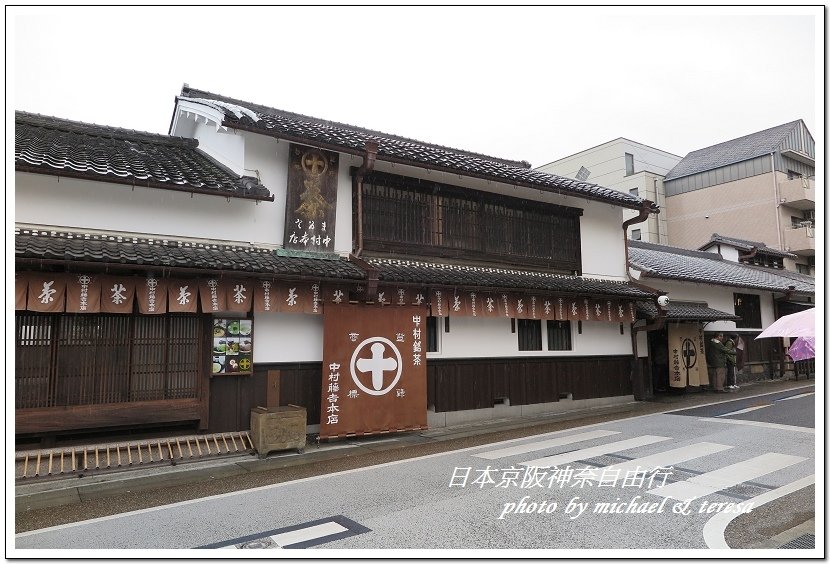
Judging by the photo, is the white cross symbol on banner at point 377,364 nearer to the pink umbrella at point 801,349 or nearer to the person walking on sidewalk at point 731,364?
the pink umbrella at point 801,349

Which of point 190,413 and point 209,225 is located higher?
point 209,225

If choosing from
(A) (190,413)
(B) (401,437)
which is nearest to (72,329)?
(A) (190,413)

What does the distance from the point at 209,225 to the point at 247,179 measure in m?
1.17

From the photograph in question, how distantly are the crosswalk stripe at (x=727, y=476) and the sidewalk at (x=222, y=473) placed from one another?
4.16 metres

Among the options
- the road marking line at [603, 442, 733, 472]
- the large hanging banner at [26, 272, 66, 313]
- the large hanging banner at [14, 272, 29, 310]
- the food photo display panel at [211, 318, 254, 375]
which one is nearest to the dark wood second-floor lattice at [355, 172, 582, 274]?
the food photo display panel at [211, 318, 254, 375]

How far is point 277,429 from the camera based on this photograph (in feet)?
31.4

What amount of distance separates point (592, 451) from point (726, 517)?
11.6 feet

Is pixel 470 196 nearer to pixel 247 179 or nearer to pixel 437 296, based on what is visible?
pixel 437 296

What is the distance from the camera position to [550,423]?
13.0 m

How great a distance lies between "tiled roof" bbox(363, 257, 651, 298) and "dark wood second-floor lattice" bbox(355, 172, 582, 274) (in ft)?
1.16

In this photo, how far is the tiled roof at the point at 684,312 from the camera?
16.7 m

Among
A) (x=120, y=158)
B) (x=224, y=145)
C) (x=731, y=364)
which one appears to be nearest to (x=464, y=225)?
(x=224, y=145)

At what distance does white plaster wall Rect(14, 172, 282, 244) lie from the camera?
8742mm

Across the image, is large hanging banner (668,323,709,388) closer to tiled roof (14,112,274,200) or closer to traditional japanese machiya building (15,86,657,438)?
traditional japanese machiya building (15,86,657,438)
